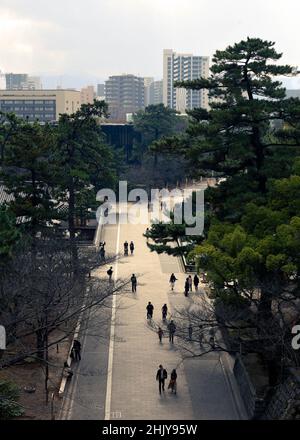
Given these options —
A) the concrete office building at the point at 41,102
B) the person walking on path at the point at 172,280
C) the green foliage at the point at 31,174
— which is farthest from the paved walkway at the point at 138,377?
the concrete office building at the point at 41,102

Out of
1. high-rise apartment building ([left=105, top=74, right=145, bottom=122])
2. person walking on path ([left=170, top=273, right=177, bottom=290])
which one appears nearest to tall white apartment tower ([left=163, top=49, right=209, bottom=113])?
high-rise apartment building ([left=105, top=74, right=145, bottom=122])

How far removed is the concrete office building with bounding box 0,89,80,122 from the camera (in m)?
96.4

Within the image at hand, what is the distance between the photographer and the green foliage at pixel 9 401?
1645 cm

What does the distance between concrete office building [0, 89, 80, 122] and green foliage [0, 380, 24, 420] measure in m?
81.2

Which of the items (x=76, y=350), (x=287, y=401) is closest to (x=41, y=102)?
(x=76, y=350)

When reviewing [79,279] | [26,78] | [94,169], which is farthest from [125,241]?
[26,78]

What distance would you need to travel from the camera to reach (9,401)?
1681 centimetres

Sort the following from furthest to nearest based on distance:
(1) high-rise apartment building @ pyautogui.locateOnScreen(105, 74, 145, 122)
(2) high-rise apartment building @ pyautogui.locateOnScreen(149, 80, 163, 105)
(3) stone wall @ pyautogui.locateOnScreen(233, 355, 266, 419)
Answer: (2) high-rise apartment building @ pyautogui.locateOnScreen(149, 80, 163, 105), (1) high-rise apartment building @ pyautogui.locateOnScreen(105, 74, 145, 122), (3) stone wall @ pyautogui.locateOnScreen(233, 355, 266, 419)

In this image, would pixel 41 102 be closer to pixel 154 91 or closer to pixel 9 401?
pixel 9 401

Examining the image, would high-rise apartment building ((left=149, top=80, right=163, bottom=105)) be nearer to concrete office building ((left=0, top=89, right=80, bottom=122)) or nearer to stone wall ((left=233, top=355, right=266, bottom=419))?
concrete office building ((left=0, top=89, right=80, bottom=122))

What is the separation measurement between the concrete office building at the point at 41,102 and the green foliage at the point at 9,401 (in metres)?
81.2

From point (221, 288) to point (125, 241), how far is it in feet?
74.8

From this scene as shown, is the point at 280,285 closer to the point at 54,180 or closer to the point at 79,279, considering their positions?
the point at 79,279

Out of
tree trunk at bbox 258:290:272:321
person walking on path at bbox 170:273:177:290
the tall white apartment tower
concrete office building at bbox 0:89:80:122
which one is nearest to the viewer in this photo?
tree trunk at bbox 258:290:272:321
